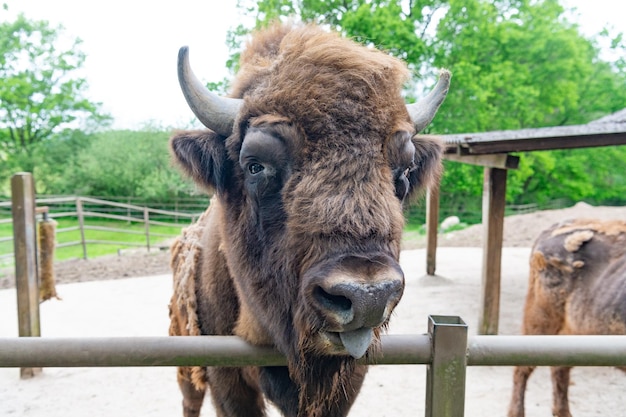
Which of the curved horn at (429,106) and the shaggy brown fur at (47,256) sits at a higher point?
the curved horn at (429,106)

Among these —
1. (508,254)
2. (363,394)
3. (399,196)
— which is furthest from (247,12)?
(399,196)

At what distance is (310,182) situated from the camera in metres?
1.83

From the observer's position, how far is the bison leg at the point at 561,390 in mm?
4691

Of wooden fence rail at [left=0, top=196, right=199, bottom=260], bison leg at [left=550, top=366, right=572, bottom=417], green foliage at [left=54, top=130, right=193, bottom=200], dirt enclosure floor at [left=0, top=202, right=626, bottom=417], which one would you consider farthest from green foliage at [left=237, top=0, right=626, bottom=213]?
bison leg at [left=550, top=366, right=572, bottom=417]

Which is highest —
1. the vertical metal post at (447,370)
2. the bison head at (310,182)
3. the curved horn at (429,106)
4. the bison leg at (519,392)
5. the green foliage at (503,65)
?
the green foliage at (503,65)

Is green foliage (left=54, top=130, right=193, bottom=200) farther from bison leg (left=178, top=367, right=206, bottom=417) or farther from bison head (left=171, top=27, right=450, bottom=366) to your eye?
bison head (left=171, top=27, right=450, bottom=366)

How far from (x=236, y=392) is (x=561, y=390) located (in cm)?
369

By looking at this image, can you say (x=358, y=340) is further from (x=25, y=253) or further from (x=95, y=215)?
(x=95, y=215)

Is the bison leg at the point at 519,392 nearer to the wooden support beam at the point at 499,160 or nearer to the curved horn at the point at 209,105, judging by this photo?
the wooden support beam at the point at 499,160

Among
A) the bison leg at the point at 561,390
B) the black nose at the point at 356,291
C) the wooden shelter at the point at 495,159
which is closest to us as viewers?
the black nose at the point at 356,291

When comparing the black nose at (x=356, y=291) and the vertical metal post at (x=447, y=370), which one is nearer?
the black nose at (x=356, y=291)

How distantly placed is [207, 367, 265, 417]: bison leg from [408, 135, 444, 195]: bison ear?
1.56 meters

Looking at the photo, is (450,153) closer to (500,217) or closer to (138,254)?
(500,217)

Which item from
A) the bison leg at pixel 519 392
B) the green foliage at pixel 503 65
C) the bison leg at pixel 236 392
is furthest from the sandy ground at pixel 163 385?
the green foliage at pixel 503 65
